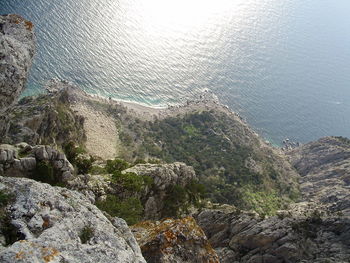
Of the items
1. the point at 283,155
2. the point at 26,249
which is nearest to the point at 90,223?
the point at 26,249

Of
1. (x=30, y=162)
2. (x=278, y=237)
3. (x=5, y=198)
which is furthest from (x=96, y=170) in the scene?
(x=5, y=198)

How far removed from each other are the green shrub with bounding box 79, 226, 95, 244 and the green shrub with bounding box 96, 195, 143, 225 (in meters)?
12.5

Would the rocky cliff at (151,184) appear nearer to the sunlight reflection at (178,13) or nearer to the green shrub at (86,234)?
the green shrub at (86,234)

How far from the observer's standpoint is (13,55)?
763 inches

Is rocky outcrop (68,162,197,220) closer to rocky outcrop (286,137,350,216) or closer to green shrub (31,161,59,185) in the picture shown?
green shrub (31,161,59,185)

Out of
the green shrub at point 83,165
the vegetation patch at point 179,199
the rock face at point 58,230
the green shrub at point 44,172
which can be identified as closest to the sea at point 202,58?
the green shrub at point 83,165

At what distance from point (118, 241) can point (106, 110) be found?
63.4m

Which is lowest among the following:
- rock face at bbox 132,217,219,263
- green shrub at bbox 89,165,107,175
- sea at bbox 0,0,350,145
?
rock face at bbox 132,217,219,263

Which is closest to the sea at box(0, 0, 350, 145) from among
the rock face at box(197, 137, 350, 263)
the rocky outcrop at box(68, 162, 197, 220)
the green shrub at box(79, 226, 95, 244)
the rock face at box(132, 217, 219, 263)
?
the rocky outcrop at box(68, 162, 197, 220)

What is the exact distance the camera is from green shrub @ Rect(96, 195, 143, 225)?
23859 mm

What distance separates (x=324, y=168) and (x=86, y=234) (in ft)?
246

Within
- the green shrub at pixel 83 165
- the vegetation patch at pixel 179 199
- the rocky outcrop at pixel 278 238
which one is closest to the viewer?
the rocky outcrop at pixel 278 238

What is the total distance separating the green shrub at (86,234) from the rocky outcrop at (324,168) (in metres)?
54.8

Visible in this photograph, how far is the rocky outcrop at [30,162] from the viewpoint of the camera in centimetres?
2200
